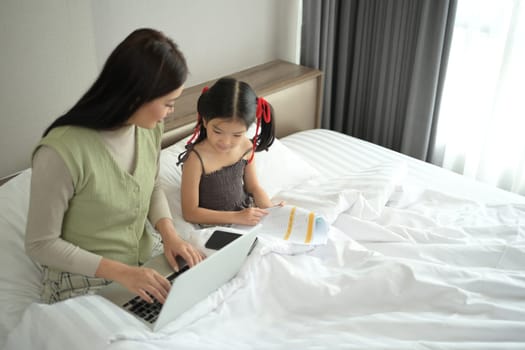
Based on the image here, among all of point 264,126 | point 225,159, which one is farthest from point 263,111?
point 225,159

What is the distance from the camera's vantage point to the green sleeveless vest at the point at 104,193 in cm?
122

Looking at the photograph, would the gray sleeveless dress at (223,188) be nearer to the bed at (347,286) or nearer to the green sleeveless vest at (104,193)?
the bed at (347,286)

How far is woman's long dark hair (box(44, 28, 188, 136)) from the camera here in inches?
45.5

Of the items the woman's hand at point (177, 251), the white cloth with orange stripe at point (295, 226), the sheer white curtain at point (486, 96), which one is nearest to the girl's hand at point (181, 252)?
the woman's hand at point (177, 251)

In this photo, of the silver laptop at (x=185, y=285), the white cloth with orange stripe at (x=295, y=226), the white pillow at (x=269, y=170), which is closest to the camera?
the silver laptop at (x=185, y=285)

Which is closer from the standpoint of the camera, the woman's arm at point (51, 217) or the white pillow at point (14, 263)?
the woman's arm at point (51, 217)

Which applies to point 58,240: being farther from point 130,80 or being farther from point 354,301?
point 354,301

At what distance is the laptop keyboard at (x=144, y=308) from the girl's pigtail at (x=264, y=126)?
69cm

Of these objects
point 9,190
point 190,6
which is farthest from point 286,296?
point 190,6

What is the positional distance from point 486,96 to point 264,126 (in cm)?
128

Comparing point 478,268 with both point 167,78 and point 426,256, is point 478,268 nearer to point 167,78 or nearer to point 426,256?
point 426,256

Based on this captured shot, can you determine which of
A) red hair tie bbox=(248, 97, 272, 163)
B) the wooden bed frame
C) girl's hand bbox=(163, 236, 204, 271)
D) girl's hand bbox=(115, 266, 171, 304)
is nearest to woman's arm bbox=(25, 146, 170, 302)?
girl's hand bbox=(115, 266, 171, 304)

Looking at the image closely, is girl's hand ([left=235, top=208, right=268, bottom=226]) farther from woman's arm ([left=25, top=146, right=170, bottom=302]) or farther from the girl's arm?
woman's arm ([left=25, top=146, right=170, bottom=302])

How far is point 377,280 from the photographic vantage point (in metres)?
1.35
